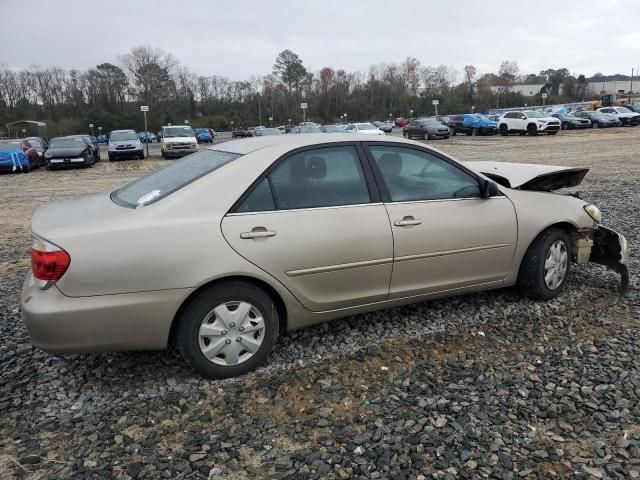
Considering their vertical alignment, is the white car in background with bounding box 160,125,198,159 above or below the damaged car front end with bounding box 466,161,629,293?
above

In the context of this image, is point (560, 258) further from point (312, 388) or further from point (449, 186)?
point (312, 388)

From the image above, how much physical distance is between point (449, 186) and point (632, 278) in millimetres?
2466

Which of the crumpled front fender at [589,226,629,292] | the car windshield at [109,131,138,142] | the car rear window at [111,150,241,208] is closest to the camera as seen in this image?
the car rear window at [111,150,241,208]

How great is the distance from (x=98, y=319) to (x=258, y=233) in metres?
1.05

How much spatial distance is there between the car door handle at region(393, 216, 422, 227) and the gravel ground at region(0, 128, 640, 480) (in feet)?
2.91

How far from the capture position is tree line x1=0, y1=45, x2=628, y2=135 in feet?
272

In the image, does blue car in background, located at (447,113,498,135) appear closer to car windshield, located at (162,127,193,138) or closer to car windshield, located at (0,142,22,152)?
car windshield, located at (162,127,193,138)

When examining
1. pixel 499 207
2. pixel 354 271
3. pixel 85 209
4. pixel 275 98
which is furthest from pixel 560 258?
pixel 275 98

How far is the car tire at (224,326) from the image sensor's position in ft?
10.2

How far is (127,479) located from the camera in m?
2.44

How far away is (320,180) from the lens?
356 centimetres

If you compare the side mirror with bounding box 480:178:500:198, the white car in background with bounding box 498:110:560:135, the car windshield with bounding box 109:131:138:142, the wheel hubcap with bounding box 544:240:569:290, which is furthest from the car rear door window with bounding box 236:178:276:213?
the white car in background with bounding box 498:110:560:135

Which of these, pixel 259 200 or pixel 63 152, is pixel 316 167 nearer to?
pixel 259 200

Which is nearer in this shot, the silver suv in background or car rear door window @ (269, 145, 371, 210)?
car rear door window @ (269, 145, 371, 210)
